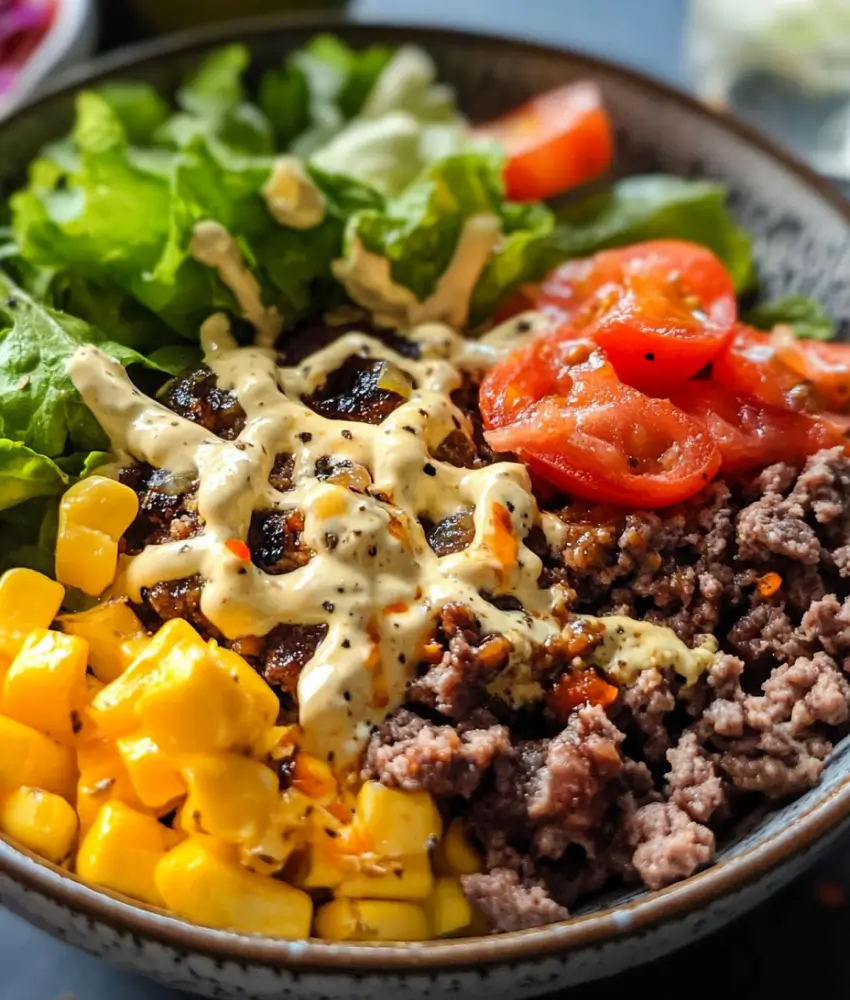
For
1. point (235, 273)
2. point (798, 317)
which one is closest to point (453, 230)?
point (235, 273)

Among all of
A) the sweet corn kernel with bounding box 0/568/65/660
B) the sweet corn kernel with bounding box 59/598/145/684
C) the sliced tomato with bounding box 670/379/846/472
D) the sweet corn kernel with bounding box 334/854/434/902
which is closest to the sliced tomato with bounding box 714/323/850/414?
the sliced tomato with bounding box 670/379/846/472

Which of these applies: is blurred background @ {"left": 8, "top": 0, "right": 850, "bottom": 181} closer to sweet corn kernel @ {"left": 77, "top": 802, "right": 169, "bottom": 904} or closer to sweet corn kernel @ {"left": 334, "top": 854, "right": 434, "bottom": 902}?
Answer: sweet corn kernel @ {"left": 77, "top": 802, "right": 169, "bottom": 904}

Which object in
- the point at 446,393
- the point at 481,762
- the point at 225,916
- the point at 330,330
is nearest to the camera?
the point at 225,916

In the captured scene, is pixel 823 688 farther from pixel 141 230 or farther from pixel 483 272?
pixel 141 230

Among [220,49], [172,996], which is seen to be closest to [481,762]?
[172,996]

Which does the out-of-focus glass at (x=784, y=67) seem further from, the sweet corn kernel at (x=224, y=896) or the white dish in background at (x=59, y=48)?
the sweet corn kernel at (x=224, y=896)

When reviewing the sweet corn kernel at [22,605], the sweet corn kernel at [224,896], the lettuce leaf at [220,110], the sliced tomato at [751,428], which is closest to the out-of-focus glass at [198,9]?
the lettuce leaf at [220,110]
